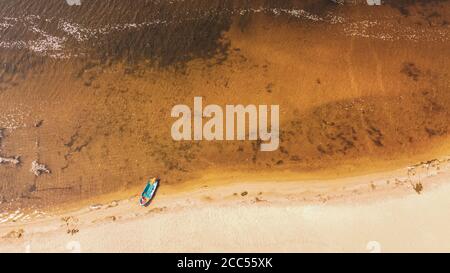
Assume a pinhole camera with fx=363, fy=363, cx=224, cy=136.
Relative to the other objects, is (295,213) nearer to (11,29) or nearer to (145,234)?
(145,234)

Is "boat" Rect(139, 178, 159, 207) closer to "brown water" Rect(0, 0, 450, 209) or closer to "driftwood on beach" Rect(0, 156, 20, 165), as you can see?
"brown water" Rect(0, 0, 450, 209)

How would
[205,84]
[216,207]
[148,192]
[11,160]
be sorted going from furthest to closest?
[205,84]
[11,160]
[148,192]
[216,207]

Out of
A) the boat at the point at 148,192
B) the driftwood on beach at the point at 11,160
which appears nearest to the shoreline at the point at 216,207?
the boat at the point at 148,192

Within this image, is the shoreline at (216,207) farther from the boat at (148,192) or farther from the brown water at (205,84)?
the brown water at (205,84)

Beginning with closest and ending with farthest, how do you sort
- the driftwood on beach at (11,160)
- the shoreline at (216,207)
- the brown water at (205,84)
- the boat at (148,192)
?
the shoreline at (216,207), the boat at (148,192), the brown water at (205,84), the driftwood on beach at (11,160)

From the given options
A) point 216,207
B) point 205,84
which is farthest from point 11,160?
point 216,207

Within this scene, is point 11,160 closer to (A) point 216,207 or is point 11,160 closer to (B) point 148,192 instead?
(B) point 148,192

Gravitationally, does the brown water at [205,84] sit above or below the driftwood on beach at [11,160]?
above

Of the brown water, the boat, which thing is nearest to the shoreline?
the boat
